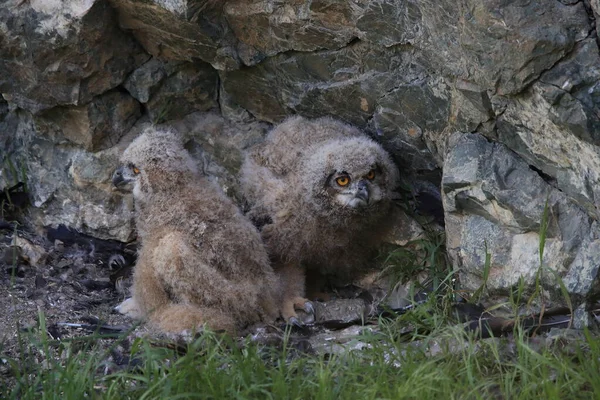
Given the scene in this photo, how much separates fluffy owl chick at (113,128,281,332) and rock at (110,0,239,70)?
2.10 feet

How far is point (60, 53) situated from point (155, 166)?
114 centimetres

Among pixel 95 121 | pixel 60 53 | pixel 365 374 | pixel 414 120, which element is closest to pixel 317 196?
pixel 414 120

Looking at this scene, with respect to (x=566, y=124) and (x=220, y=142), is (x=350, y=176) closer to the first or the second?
(x=220, y=142)

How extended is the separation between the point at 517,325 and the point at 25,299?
11.1 feet

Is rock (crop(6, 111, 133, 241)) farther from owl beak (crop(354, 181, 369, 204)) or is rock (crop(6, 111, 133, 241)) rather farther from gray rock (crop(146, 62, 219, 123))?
owl beak (crop(354, 181, 369, 204))

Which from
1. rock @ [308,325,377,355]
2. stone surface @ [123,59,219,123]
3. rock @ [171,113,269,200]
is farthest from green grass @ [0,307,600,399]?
stone surface @ [123,59,219,123]

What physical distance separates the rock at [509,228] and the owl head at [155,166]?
5.94 ft

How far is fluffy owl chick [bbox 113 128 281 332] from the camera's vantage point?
18.1ft

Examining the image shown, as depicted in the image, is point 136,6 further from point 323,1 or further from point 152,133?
point 323,1

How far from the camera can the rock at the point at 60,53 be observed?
6.13 meters

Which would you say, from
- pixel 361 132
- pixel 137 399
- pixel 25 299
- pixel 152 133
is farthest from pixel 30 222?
pixel 137 399

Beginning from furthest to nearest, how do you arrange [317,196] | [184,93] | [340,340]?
[184,93] → [317,196] → [340,340]

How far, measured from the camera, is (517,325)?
452 centimetres

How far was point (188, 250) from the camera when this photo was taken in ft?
18.2
